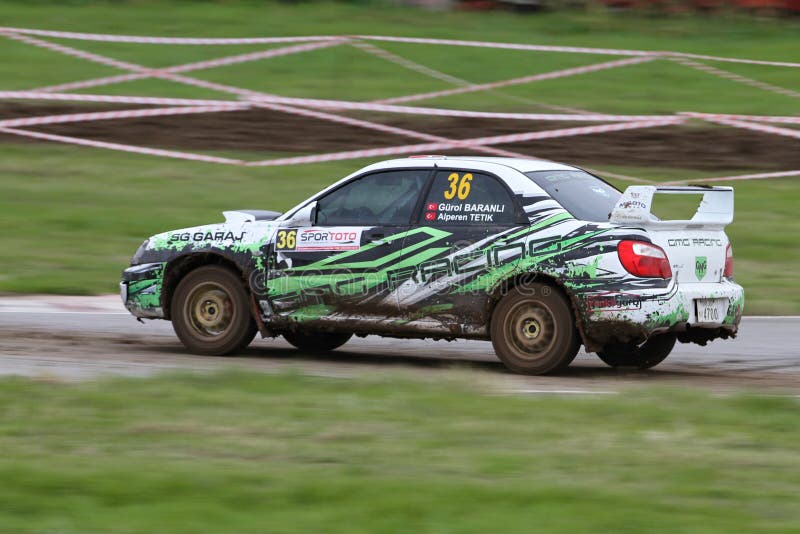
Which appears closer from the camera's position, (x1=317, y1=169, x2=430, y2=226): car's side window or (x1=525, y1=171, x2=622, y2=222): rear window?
(x1=525, y1=171, x2=622, y2=222): rear window

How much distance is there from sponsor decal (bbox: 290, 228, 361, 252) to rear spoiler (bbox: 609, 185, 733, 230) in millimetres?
1969

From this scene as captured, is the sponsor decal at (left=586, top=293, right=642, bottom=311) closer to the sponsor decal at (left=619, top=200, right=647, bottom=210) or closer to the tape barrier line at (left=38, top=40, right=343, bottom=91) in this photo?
the sponsor decal at (left=619, top=200, right=647, bottom=210)

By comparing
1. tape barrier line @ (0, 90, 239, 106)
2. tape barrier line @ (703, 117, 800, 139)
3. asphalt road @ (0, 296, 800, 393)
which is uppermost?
tape barrier line @ (0, 90, 239, 106)

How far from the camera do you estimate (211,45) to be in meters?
29.3

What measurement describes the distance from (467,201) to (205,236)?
85.2 inches

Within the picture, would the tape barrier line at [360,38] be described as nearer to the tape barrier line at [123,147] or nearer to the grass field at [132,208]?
the tape barrier line at [123,147]

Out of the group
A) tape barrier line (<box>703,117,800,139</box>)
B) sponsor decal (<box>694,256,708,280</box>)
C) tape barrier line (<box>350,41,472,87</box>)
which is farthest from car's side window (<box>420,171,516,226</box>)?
tape barrier line (<box>350,41,472,87</box>)

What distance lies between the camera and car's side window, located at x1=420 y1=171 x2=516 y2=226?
10.6 metres

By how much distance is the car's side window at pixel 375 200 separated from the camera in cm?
1102

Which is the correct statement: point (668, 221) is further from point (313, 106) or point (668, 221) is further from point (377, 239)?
point (313, 106)

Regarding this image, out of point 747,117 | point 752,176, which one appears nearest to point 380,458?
point 752,176

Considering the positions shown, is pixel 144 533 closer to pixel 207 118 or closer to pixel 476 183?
pixel 476 183

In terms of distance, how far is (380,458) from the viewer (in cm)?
726

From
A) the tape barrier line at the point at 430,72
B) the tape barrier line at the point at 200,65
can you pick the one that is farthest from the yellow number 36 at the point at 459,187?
the tape barrier line at the point at 200,65
